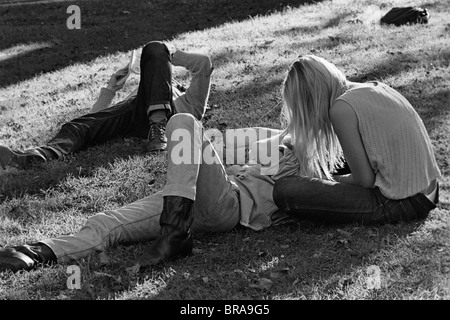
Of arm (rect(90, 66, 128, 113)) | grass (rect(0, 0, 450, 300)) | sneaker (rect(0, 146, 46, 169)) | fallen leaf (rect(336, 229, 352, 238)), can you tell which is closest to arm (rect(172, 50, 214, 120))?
grass (rect(0, 0, 450, 300))

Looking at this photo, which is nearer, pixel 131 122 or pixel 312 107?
pixel 312 107

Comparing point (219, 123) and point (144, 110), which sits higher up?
point (144, 110)

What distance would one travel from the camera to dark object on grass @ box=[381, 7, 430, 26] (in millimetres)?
10023

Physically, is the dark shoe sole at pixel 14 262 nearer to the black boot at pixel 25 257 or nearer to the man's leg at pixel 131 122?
the black boot at pixel 25 257

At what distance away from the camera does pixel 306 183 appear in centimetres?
448

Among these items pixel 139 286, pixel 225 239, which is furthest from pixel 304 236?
pixel 139 286

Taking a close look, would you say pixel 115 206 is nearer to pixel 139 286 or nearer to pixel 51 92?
pixel 139 286

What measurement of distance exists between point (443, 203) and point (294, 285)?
1.56 meters

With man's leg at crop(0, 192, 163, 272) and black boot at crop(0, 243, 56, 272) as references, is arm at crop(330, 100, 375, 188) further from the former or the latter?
black boot at crop(0, 243, 56, 272)

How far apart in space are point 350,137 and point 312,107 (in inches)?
12.3

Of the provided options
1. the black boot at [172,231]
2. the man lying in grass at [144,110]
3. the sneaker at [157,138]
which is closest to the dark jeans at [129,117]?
the man lying in grass at [144,110]

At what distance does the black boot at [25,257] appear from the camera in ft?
13.8

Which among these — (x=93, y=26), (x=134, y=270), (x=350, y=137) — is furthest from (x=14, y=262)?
(x=93, y=26)

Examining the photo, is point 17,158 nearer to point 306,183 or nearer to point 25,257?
point 25,257
